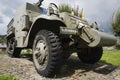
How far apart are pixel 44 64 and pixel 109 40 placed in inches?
68.6

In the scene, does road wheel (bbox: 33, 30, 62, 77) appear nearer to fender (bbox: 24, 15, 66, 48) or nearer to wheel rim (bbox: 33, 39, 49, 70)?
wheel rim (bbox: 33, 39, 49, 70)

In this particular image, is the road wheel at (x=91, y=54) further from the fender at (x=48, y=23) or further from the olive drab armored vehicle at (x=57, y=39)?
the fender at (x=48, y=23)

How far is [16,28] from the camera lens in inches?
326

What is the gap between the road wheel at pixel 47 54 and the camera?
5070 millimetres

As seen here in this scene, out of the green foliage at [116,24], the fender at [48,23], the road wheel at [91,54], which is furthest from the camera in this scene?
the green foliage at [116,24]

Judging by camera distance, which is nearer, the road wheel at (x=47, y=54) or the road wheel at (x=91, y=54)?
the road wheel at (x=47, y=54)

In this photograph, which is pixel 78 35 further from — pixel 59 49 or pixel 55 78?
pixel 55 78

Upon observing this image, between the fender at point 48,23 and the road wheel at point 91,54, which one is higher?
the fender at point 48,23

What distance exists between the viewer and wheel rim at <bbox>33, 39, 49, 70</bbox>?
5.44 meters

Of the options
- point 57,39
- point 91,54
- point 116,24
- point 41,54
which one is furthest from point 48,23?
point 116,24

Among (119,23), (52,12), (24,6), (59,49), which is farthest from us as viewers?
(119,23)

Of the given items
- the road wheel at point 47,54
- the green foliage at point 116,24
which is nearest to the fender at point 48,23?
the road wheel at point 47,54

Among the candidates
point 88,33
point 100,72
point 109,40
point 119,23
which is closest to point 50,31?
point 88,33

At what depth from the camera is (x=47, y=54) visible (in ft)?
17.5
